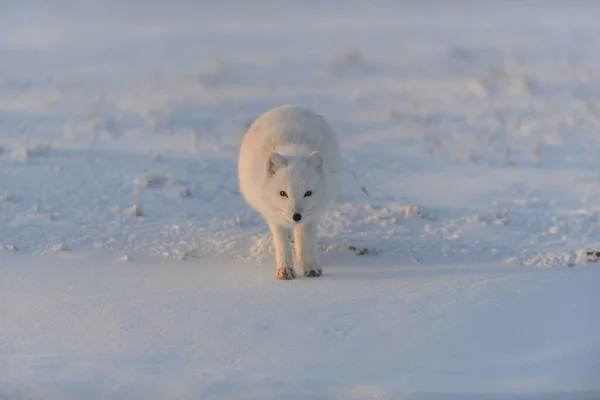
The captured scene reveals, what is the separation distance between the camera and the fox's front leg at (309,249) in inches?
219

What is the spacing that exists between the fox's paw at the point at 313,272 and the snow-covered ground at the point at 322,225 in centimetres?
8

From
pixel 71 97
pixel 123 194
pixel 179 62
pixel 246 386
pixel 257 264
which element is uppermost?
pixel 179 62

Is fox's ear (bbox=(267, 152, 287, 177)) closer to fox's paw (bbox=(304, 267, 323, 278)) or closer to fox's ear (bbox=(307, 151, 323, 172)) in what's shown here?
fox's ear (bbox=(307, 151, 323, 172))

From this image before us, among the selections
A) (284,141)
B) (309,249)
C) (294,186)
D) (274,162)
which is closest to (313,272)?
(309,249)

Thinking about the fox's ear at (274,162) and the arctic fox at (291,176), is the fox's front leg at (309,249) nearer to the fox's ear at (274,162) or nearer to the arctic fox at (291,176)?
the arctic fox at (291,176)

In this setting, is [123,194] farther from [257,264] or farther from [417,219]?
[417,219]

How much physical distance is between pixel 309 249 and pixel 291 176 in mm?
604

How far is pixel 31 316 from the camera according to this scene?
4.70 m

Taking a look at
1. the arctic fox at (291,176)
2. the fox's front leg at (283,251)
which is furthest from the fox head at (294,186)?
the fox's front leg at (283,251)

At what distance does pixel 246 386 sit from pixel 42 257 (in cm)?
254

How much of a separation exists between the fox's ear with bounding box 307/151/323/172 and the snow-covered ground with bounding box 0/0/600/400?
736 mm

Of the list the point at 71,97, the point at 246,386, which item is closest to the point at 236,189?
the point at 246,386

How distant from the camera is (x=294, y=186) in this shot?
205 inches

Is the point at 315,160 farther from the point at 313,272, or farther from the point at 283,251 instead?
the point at 313,272
